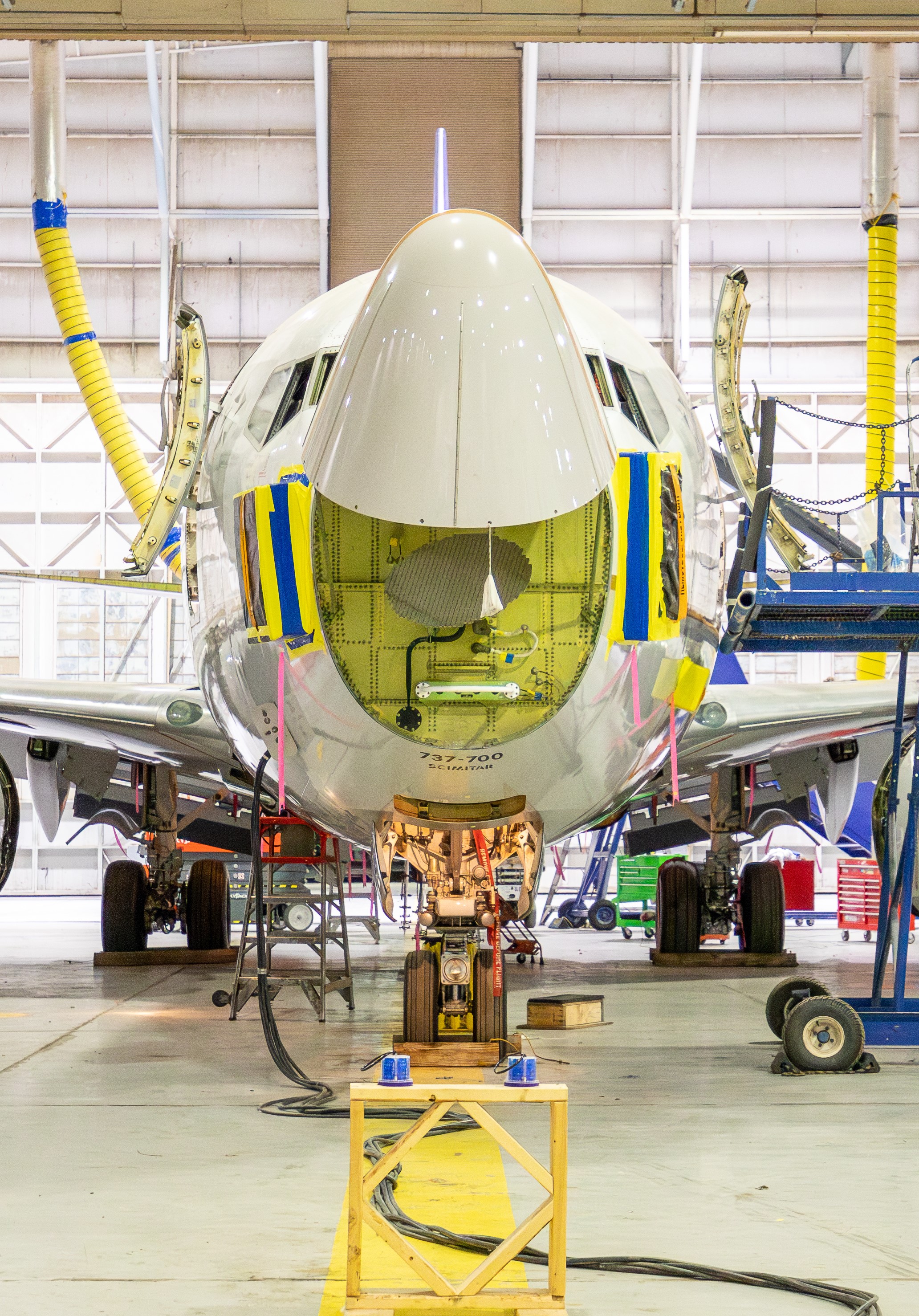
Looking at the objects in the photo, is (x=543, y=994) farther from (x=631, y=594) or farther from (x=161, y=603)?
(x=161, y=603)

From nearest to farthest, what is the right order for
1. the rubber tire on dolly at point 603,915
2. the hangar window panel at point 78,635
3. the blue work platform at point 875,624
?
the blue work platform at point 875,624 → the rubber tire on dolly at point 603,915 → the hangar window panel at point 78,635

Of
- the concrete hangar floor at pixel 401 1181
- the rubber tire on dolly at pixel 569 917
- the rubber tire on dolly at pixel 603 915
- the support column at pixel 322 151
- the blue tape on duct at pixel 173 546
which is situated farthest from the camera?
the support column at pixel 322 151

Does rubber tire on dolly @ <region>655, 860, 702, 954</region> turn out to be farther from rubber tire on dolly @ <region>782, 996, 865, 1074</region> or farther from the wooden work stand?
the wooden work stand

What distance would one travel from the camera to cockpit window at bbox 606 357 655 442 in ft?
23.3

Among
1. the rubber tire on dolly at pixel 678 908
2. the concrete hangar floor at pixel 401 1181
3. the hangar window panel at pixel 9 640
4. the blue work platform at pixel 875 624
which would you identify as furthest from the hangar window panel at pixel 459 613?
the hangar window panel at pixel 9 640

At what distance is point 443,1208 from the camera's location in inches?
193

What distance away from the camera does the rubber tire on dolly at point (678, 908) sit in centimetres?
1548

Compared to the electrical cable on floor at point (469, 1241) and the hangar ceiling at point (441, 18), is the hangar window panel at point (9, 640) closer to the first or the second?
the hangar ceiling at point (441, 18)

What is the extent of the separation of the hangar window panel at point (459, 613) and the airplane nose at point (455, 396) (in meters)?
0.56

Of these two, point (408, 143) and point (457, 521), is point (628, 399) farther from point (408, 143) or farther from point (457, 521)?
point (408, 143)

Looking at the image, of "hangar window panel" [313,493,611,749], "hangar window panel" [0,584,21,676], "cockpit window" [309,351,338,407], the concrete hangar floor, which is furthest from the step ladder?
"hangar window panel" [0,584,21,676]

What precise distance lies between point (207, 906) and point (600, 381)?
422 inches

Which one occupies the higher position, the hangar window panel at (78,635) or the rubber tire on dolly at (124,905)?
the hangar window panel at (78,635)

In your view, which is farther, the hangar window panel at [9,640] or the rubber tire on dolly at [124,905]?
the hangar window panel at [9,640]
